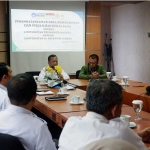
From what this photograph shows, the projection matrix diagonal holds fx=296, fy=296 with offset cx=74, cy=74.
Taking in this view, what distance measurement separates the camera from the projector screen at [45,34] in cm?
662

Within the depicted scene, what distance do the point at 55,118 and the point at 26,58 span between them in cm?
421

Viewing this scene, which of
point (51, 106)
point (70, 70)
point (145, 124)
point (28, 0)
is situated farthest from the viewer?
point (70, 70)

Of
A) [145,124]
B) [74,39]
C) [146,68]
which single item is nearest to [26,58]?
[74,39]

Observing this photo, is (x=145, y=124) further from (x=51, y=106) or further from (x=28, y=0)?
(x=28, y=0)

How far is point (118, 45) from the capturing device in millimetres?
8688

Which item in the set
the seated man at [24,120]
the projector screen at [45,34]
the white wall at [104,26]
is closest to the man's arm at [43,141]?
the seated man at [24,120]

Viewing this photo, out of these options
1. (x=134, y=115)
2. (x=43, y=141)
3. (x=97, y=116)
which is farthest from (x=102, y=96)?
(x=134, y=115)

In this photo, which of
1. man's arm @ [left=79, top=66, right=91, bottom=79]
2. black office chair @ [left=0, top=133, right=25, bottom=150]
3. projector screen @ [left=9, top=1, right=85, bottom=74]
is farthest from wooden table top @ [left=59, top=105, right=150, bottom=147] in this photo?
projector screen @ [left=9, top=1, right=85, bottom=74]

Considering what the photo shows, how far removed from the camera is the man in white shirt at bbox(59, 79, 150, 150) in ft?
4.34

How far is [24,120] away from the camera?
5.46ft

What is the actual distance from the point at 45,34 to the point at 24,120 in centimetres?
531

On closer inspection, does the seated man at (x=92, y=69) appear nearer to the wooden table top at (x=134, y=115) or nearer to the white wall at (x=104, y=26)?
the wooden table top at (x=134, y=115)

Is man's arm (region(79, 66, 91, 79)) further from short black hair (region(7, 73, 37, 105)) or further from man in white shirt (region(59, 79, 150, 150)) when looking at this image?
man in white shirt (region(59, 79, 150, 150))

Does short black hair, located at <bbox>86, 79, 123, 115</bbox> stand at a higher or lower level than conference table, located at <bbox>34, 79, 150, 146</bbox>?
higher
